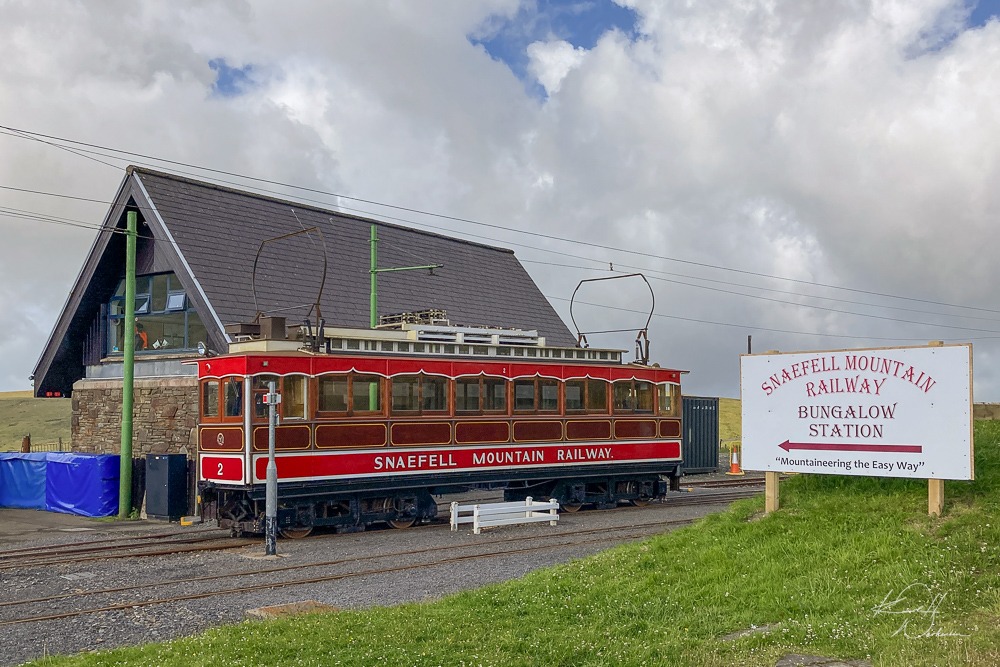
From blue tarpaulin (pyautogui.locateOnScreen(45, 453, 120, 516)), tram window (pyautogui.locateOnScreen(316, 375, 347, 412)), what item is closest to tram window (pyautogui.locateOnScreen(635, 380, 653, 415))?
tram window (pyautogui.locateOnScreen(316, 375, 347, 412))

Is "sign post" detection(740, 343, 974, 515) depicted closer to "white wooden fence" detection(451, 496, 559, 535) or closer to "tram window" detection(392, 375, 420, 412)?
"white wooden fence" detection(451, 496, 559, 535)

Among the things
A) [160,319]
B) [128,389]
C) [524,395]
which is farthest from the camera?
[160,319]

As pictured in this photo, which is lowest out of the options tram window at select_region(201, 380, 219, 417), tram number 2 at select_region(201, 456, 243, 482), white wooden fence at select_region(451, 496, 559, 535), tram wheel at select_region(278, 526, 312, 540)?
tram wheel at select_region(278, 526, 312, 540)

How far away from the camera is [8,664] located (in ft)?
30.2

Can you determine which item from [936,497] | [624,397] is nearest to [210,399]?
[624,397]

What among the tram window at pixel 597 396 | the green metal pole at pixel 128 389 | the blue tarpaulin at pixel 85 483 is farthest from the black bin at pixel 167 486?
the tram window at pixel 597 396

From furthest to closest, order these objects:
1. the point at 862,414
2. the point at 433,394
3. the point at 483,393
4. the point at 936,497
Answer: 1. the point at 483,393
2. the point at 433,394
3. the point at 862,414
4. the point at 936,497

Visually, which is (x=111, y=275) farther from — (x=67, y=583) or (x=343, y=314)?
(x=67, y=583)

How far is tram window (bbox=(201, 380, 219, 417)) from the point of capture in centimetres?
1873

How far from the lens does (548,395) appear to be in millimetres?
22047

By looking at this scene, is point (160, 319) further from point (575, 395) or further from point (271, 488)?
point (575, 395)

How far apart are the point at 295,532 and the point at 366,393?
3.05 metres

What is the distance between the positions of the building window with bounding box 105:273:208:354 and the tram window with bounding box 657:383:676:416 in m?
12.1

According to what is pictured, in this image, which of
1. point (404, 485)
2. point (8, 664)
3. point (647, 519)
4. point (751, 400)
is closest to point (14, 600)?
point (8, 664)
